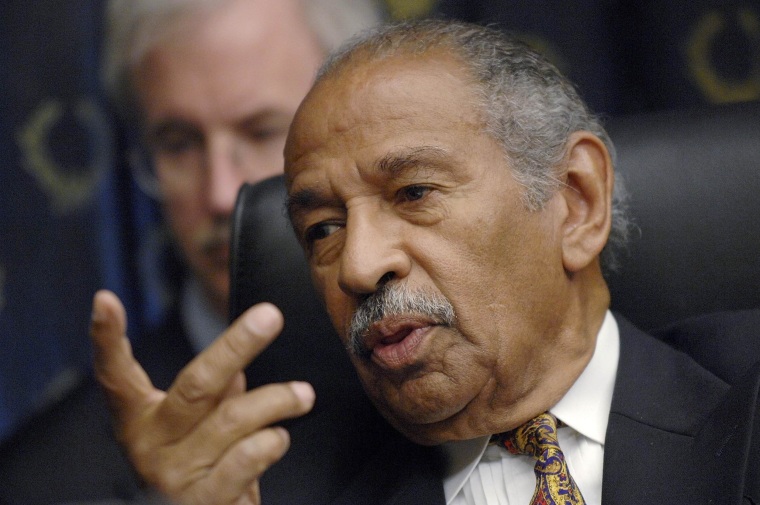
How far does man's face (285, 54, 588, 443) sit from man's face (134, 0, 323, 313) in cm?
78

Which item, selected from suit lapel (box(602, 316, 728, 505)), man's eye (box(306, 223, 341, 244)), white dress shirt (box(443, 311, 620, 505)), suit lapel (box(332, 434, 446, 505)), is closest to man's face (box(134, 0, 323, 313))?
man's eye (box(306, 223, 341, 244))

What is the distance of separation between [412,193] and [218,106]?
97 cm

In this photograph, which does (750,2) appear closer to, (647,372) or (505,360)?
(647,372)

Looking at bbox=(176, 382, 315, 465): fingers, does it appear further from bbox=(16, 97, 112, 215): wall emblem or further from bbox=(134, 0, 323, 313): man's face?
bbox=(16, 97, 112, 215): wall emblem

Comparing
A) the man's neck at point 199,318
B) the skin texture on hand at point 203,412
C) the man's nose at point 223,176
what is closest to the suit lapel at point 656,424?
the skin texture on hand at point 203,412

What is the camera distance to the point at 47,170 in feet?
8.11

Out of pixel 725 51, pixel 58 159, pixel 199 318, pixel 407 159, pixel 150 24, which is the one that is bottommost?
pixel 199 318

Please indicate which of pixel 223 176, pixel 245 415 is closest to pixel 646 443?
pixel 245 415

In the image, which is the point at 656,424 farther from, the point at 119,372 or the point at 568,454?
the point at 119,372

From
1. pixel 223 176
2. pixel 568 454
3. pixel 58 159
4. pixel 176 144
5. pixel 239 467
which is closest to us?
pixel 239 467

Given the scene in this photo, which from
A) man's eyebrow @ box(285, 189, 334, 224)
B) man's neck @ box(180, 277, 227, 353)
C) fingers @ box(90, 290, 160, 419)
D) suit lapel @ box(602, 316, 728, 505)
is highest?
man's eyebrow @ box(285, 189, 334, 224)

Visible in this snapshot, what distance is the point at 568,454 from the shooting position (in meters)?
1.43

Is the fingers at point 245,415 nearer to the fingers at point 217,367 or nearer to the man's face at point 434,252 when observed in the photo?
the fingers at point 217,367

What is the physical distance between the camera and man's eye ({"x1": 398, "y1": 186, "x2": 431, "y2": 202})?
1352 mm
